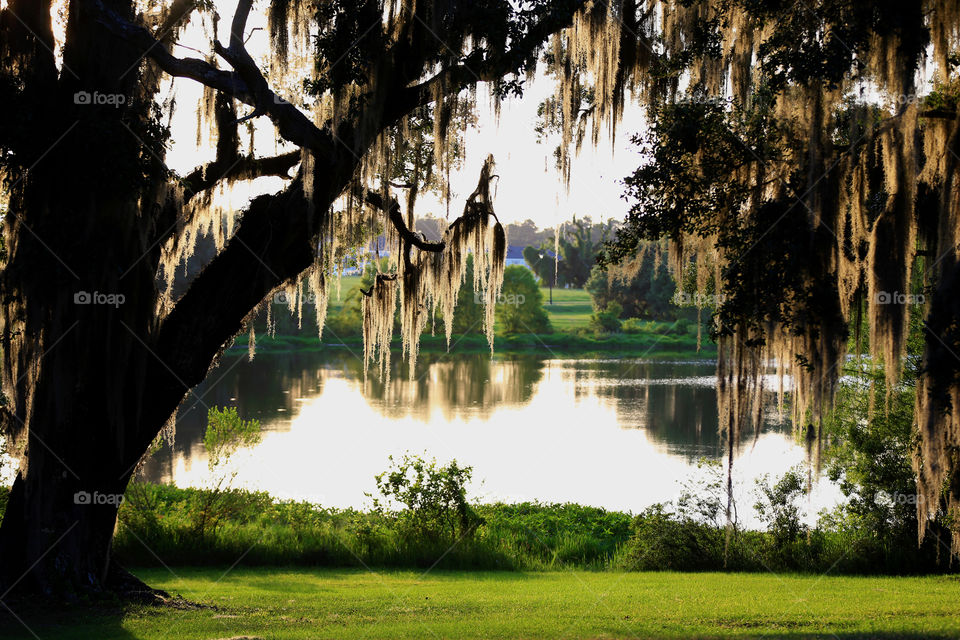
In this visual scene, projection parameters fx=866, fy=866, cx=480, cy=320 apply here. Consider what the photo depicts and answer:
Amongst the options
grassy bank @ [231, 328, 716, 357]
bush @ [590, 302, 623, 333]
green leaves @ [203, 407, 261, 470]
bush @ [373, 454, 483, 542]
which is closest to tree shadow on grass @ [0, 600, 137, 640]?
green leaves @ [203, 407, 261, 470]

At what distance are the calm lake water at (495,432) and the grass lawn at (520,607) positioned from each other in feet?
6.50

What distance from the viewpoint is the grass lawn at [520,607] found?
20.5ft

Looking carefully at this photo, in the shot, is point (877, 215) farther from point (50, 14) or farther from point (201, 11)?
point (50, 14)

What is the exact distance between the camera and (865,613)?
7547mm

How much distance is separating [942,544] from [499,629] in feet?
27.2

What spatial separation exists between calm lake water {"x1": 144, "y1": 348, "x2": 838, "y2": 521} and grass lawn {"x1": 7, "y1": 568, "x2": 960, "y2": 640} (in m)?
1.98

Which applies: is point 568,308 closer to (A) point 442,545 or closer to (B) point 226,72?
(A) point 442,545

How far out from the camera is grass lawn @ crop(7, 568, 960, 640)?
6262 millimetres

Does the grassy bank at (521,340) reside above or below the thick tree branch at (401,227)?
Result: below

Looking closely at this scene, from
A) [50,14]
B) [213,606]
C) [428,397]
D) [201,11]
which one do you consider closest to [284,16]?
[201,11]

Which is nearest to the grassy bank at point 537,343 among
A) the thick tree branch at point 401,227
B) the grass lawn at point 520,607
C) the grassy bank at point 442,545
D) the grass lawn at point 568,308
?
the grass lawn at point 568,308

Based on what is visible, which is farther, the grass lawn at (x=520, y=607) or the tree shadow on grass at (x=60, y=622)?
the grass lawn at (x=520, y=607)

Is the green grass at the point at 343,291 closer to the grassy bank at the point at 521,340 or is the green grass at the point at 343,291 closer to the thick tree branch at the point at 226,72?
the grassy bank at the point at 521,340

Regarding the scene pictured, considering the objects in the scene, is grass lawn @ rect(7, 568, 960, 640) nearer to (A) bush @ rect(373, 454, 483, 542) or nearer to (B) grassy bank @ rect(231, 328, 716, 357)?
(A) bush @ rect(373, 454, 483, 542)
